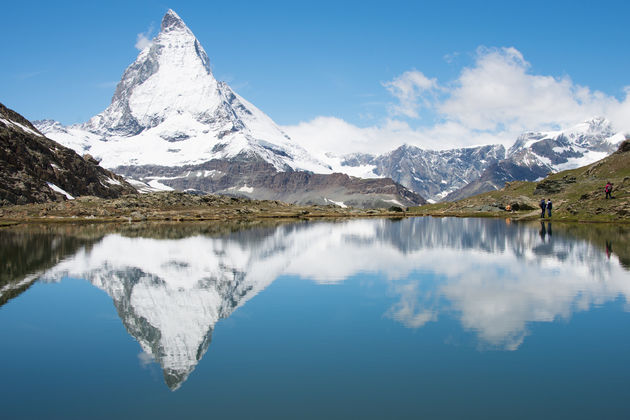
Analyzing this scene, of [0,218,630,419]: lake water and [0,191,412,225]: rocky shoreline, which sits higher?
[0,191,412,225]: rocky shoreline

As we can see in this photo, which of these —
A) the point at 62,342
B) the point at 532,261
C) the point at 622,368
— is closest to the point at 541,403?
the point at 622,368

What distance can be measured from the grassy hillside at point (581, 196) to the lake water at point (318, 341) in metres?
60.5

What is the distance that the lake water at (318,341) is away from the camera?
1583 centimetres

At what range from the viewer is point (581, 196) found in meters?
114

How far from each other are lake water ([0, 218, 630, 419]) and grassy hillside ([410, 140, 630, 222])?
60.5 metres

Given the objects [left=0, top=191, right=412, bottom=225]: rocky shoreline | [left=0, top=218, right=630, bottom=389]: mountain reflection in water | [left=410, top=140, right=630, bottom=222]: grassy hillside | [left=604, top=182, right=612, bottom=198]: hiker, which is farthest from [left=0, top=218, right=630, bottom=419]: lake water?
[left=0, top=191, right=412, bottom=225]: rocky shoreline

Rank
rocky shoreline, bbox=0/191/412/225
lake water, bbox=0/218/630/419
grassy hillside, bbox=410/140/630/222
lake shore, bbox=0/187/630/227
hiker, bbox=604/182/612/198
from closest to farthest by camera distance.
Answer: lake water, bbox=0/218/630/419, grassy hillside, bbox=410/140/630/222, hiker, bbox=604/182/612/198, lake shore, bbox=0/187/630/227, rocky shoreline, bbox=0/191/412/225

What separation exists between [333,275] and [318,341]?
19723 millimetres

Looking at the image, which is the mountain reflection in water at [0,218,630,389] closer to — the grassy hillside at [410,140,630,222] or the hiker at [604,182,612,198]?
the grassy hillside at [410,140,630,222]

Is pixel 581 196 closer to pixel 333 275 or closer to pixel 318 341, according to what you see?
pixel 333 275

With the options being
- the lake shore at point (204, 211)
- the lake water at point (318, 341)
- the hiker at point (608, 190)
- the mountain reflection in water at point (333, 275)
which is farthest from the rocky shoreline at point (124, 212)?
the lake water at point (318, 341)

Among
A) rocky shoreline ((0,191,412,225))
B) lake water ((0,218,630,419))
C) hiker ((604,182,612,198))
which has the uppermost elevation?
hiker ((604,182,612,198))

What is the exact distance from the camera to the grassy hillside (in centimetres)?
9869

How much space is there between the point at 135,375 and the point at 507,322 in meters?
17.1
